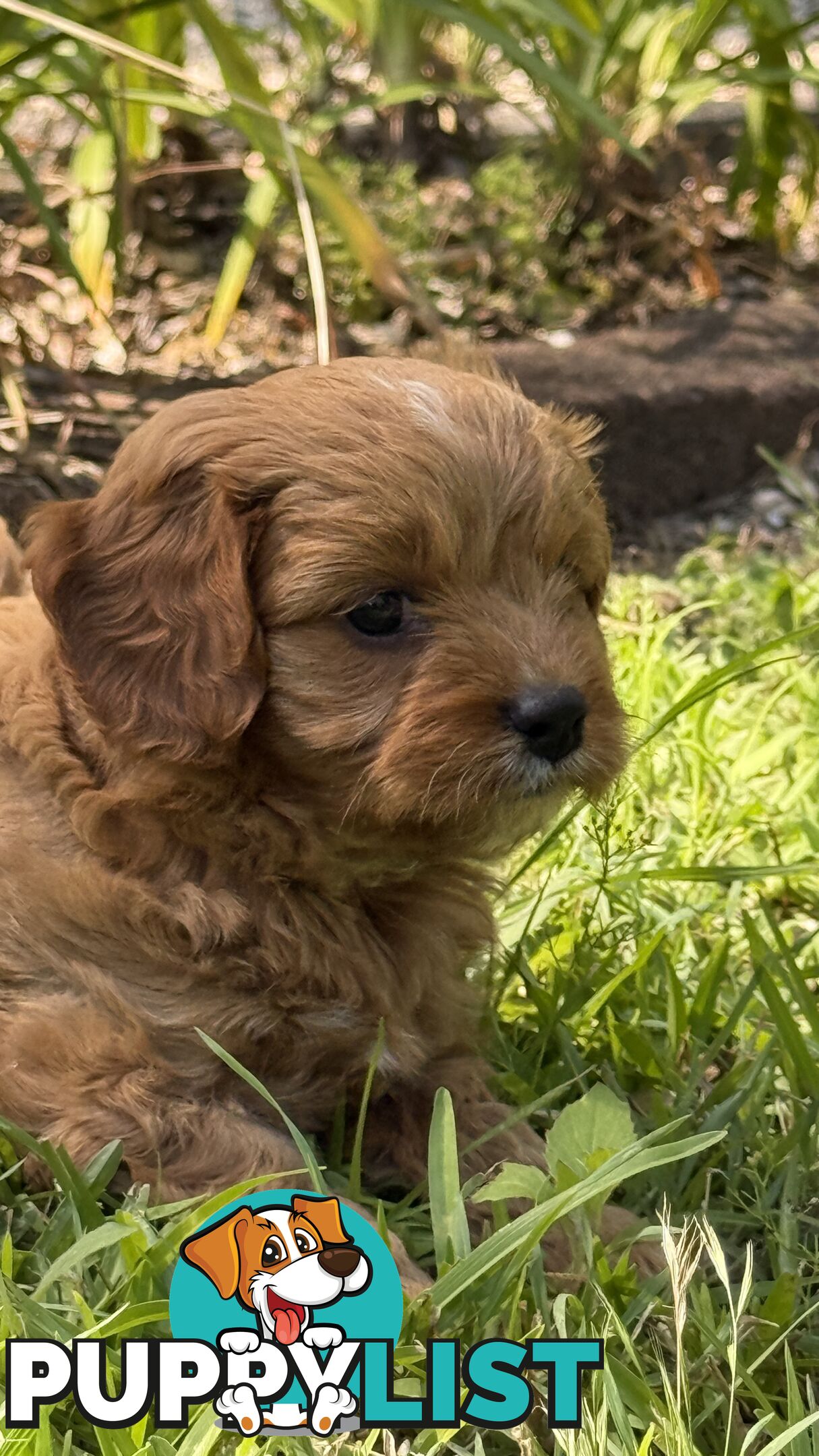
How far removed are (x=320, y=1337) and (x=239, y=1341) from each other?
0.09 meters

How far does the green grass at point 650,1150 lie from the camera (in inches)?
62.4

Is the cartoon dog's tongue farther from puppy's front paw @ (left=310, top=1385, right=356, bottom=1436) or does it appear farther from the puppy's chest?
the puppy's chest

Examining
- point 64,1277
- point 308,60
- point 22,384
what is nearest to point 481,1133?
point 64,1277

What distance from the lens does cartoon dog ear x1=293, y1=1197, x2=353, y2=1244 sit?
155cm

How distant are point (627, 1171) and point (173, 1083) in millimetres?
610

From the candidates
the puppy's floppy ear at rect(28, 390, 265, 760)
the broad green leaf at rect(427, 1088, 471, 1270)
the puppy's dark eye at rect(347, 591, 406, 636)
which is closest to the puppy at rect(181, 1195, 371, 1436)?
the broad green leaf at rect(427, 1088, 471, 1270)

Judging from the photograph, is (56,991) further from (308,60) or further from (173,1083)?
(308,60)

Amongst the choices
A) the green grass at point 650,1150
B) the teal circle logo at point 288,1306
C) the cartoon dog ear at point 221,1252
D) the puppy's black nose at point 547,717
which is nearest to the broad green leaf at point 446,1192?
the green grass at point 650,1150

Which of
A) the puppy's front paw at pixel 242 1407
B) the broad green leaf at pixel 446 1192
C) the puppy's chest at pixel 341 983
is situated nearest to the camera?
the puppy's front paw at pixel 242 1407

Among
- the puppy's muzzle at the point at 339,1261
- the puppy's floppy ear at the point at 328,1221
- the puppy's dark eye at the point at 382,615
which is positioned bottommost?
the puppy's muzzle at the point at 339,1261

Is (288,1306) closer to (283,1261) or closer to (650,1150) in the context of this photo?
(283,1261)

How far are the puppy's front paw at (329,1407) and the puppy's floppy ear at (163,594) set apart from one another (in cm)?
78

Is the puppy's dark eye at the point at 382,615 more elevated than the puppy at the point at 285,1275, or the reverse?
the puppy's dark eye at the point at 382,615

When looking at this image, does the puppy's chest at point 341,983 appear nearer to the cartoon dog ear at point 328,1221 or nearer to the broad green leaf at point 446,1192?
the broad green leaf at point 446,1192
